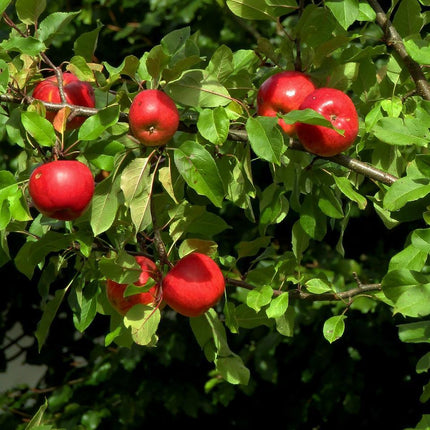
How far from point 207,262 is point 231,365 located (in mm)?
191

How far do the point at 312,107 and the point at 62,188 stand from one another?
0.37m

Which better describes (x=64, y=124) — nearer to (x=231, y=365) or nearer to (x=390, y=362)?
(x=231, y=365)

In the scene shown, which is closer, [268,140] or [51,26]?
[268,140]

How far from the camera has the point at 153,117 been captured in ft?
3.86

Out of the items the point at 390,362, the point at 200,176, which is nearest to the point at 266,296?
the point at 200,176

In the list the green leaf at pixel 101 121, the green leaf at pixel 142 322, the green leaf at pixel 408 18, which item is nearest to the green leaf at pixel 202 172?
the green leaf at pixel 101 121

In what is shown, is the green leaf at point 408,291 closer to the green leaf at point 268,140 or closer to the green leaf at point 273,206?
the green leaf at point 268,140

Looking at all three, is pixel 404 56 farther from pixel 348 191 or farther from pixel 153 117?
pixel 153 117

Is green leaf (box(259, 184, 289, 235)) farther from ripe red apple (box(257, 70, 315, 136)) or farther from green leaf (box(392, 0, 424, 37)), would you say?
green leaf (box(392, 0, 424, 37))

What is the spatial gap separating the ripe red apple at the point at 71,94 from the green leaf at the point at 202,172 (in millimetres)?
219

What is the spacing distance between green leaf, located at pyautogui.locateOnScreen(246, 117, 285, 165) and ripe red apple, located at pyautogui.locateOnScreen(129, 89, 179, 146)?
115mm

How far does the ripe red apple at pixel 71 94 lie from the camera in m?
1.34

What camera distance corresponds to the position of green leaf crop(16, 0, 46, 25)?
1.36 m

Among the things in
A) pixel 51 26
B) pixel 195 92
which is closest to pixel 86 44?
pixel 51 26
